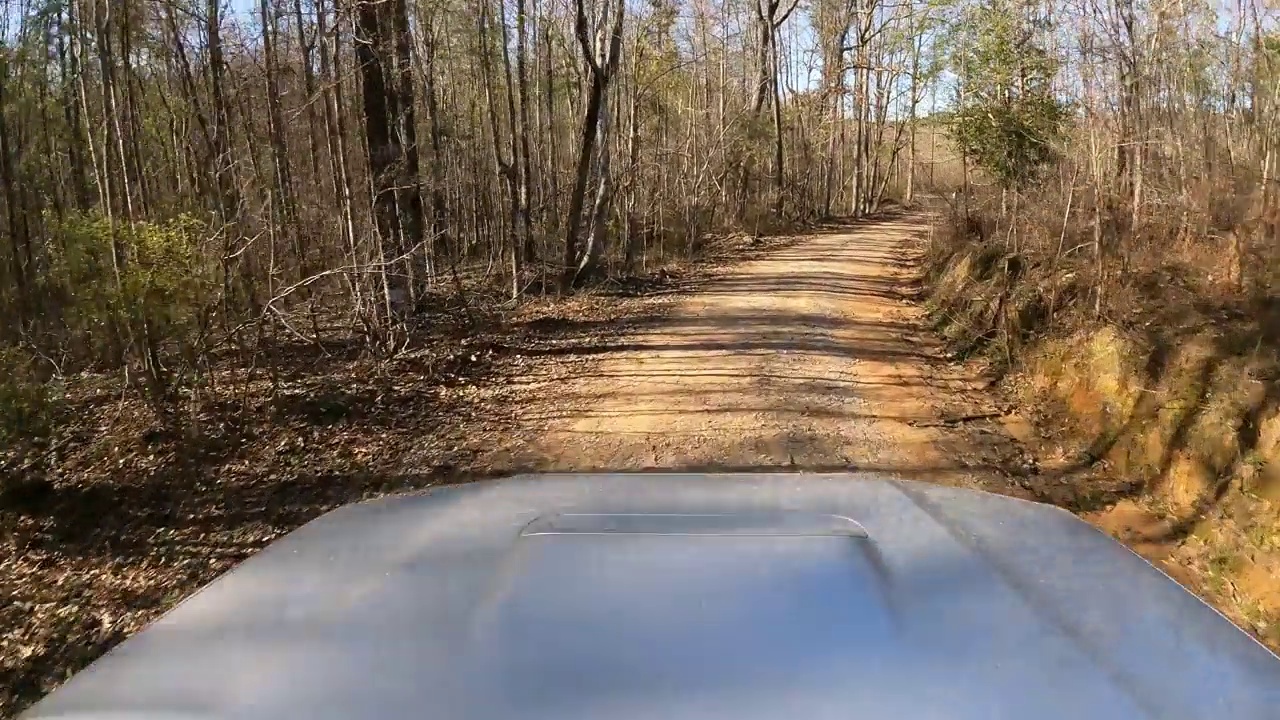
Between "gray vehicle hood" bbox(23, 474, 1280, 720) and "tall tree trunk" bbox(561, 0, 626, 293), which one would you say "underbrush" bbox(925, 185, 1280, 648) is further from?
"tall tree trunk" bbox(561, 0, 626, 293)

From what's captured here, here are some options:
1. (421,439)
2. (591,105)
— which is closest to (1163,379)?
(421,439)

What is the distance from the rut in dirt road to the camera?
24.9 ft

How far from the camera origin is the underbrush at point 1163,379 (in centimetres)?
599

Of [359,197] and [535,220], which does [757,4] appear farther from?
[359,197]

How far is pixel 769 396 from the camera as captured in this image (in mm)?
9141

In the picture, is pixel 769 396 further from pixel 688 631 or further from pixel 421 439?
pixel 688 631

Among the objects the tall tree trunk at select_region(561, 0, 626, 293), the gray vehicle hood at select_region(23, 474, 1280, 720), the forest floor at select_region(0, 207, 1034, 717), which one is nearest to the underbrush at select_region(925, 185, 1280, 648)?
the forest floor at select_region(0, 207, 1034, 717)

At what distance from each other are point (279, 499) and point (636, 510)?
19.9 feet

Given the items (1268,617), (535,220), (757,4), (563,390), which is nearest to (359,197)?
(563,390)

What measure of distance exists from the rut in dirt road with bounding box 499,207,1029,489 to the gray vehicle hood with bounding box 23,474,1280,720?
5253 millimetres

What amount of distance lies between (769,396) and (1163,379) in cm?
351

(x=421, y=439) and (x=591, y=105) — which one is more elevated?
(x=591, y=105)

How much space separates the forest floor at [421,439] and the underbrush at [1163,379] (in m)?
0.63

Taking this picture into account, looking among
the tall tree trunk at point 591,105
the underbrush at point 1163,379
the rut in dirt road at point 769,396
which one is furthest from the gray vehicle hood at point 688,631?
the tall tree trunk at point 591,105
